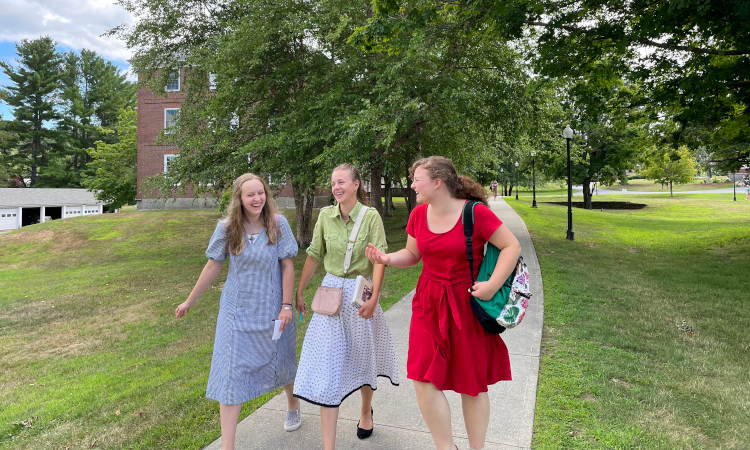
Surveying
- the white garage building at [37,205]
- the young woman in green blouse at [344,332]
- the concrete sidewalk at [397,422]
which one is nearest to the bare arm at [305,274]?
the young woman in green blouse at [344,332]

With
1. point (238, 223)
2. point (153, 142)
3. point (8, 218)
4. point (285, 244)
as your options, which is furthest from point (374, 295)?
point (8, 218)

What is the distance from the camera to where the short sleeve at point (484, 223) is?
2619mm

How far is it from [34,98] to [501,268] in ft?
231

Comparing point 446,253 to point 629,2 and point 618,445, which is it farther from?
point 629,2

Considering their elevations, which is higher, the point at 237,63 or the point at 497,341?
the point at 237,63

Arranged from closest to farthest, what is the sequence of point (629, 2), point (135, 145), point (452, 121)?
point (629, 2) < point (452, 121) < point (135, 145)

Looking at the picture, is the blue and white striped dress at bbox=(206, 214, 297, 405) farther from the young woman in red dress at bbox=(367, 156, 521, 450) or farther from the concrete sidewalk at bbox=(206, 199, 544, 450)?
the young woman in red dress at bbox=(367, 156, 521, 450)

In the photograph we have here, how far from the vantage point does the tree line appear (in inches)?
2160

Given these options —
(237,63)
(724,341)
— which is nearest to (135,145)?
(237,63)

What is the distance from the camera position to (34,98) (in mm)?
56312

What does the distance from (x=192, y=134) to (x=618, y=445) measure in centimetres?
1444

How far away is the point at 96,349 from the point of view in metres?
7.78

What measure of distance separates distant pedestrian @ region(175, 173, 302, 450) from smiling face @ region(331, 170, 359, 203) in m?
0.51

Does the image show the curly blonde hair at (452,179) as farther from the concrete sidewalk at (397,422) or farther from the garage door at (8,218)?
the garage door at (8,218)
